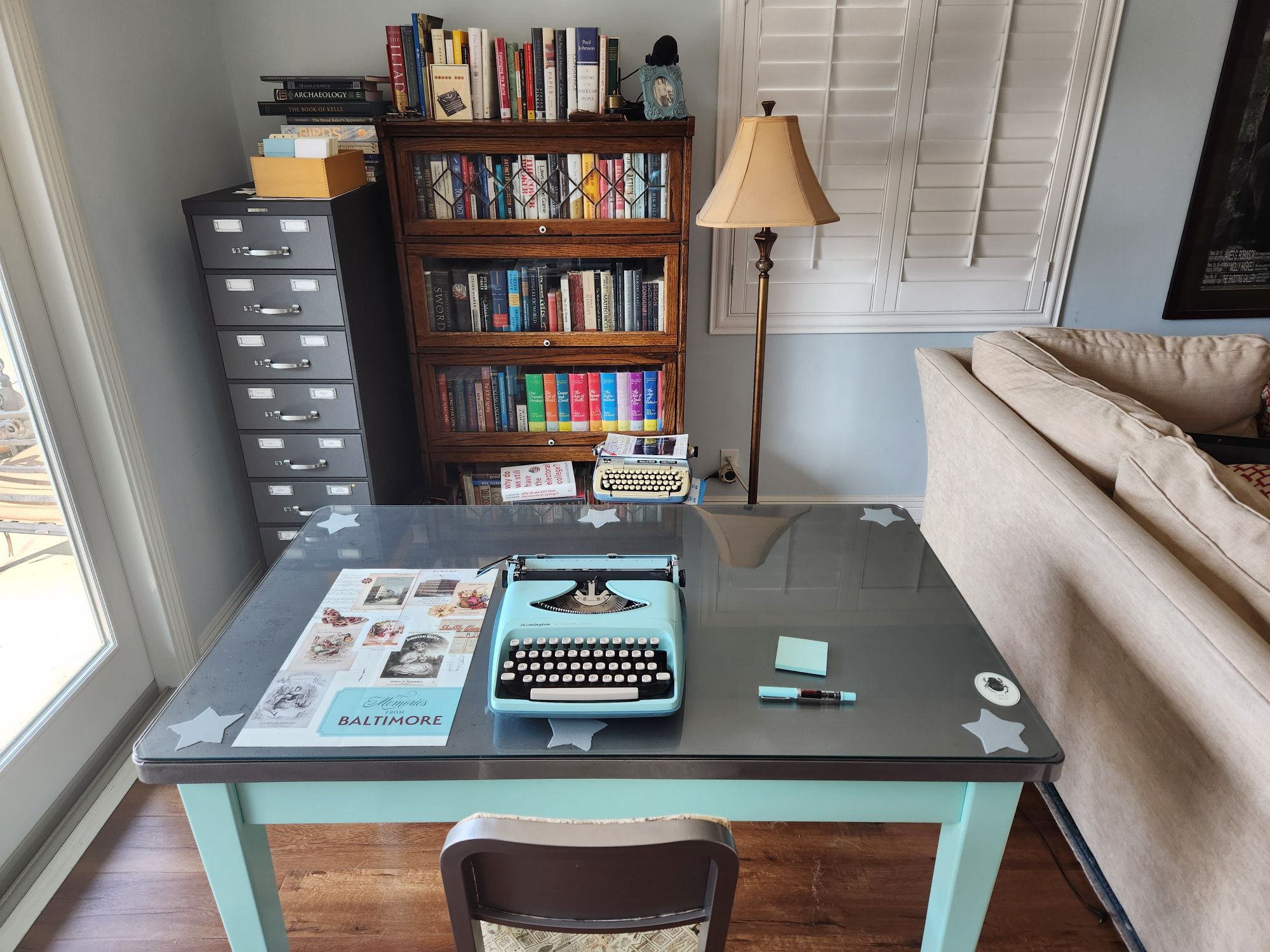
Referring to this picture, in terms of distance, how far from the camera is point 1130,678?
4.57 ft

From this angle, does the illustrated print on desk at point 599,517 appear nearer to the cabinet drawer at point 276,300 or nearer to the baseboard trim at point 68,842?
the cabinet drawer at point 276,300

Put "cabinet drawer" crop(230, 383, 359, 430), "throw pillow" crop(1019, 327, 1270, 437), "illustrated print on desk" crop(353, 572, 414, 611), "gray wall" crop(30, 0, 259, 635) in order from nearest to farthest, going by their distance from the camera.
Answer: "illustrated print on desk" crop(353, 572, 414, 611) → "gray wall" crop(30, 0, 259, 635) → "throw pillow" crop(1019, 327, 1270, 437) → "cabinet drawer" crop(230, 383, 359, 430)

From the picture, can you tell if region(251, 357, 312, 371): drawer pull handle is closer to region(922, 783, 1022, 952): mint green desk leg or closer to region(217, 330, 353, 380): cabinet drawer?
region(217, 330, 353, 380): cabinet drawer

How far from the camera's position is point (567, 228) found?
241 centimetres

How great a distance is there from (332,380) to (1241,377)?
7.74 feet

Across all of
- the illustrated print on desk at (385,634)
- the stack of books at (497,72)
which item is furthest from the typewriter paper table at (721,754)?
the stack of books at (497,72)

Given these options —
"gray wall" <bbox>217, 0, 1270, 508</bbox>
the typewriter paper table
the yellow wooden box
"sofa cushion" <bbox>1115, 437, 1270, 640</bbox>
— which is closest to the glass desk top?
the typewriter paper table

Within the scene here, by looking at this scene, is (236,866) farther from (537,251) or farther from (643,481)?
(537,251)

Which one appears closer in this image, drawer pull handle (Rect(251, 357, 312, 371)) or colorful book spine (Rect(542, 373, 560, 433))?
drawer pull handle (Rect(251, 357, 312, 371))

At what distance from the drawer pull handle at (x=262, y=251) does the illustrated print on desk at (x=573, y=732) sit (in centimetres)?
157

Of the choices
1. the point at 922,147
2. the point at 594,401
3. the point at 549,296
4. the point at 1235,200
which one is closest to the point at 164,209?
the point at 549,296

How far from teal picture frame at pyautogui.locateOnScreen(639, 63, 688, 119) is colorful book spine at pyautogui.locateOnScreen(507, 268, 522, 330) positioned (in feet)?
1.95

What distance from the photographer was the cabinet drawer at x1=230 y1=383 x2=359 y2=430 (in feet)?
7.54

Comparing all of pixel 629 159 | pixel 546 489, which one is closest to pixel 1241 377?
pixel 629 159
